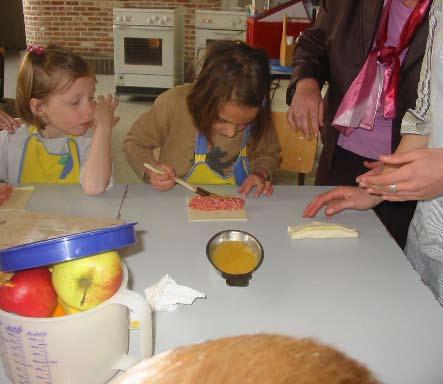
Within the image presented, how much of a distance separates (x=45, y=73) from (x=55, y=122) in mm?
166

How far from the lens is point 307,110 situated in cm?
146

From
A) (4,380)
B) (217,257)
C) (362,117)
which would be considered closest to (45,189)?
(217,257)

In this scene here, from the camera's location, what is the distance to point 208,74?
168cm

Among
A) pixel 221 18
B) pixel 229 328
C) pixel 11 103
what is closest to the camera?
pixel 229 328

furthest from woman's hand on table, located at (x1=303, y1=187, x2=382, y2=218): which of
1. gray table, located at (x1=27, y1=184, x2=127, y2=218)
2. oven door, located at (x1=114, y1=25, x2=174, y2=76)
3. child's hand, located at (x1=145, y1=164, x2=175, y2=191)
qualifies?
oven door, located at (x1=114, y1=25, x2=174, y2=76)

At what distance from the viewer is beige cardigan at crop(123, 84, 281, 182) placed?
1820 mm

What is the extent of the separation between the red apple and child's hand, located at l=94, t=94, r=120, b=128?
0.94m

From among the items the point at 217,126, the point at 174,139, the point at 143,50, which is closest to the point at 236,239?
the point at 217,126

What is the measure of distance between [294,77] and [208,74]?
11.8 inches

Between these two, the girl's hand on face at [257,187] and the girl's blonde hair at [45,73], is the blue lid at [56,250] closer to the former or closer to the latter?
the girl's hand on face at [257,187]

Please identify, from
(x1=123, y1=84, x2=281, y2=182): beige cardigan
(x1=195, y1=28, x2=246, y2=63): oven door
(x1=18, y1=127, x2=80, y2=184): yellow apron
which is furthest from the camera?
(x1=195, y1=28, x2=246, y2=63): oven door

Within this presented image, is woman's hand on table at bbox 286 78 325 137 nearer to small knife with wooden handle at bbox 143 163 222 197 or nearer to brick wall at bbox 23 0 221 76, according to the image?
small knife with wooden handle at bbox 143 163 222 197

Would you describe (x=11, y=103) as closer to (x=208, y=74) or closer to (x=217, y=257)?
(x=208, y=74)

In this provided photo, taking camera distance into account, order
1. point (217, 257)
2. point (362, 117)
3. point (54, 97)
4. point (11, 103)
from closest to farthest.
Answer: point (217, 257) → point (362, 117) → point (54, 97) → point (11, 103)
